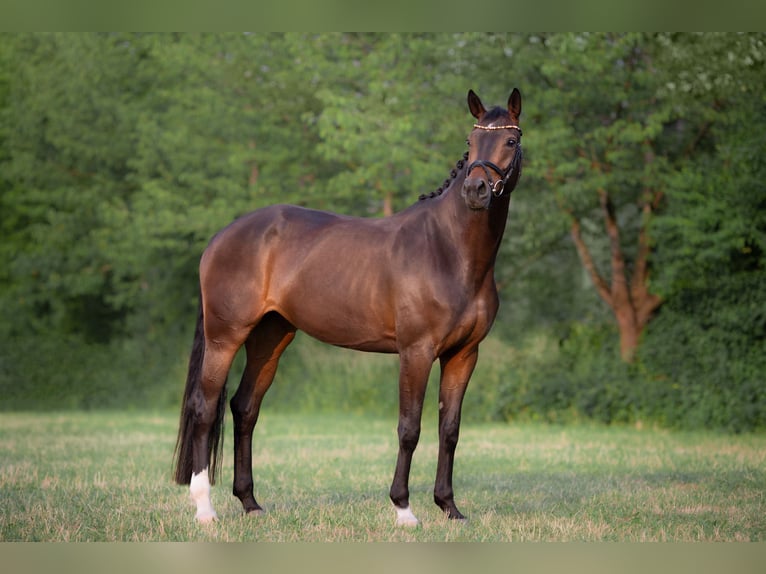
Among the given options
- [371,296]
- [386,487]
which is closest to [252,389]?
[371,296]

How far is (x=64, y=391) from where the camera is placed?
19.9m

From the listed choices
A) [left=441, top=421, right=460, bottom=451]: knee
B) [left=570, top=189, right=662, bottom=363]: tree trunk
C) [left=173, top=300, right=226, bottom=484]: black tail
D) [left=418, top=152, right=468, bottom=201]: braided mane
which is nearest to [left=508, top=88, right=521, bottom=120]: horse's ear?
[left=418, top=152, right=468, bottom=201]: braided mane

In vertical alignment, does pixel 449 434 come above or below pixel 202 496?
above

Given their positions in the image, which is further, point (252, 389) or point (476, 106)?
point (252, 389)

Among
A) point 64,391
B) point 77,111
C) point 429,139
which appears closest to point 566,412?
point 429,139

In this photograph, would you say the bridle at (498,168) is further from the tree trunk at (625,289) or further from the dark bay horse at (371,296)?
the tree trunk at (625,289)

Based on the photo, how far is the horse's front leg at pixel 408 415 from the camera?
6.28 meters

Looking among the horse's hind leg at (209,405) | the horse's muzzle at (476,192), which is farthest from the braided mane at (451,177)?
the horse's hind leg at (209,405)

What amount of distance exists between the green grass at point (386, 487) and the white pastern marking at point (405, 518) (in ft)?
0.27

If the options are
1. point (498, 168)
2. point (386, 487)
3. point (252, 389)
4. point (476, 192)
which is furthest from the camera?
point (386, 487)

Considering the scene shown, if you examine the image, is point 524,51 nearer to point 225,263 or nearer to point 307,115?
point 307,115

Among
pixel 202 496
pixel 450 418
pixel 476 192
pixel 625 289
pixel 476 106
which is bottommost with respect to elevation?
pixel 202 496

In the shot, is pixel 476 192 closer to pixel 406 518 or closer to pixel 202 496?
pixel 406 518

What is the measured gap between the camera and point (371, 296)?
6555 millimetres
